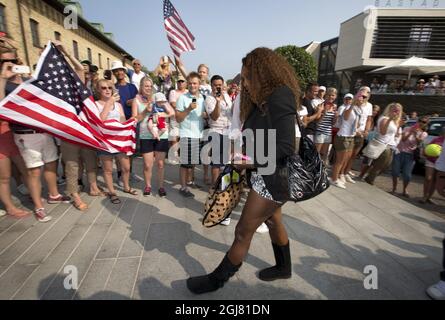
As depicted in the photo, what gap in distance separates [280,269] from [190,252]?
3.27 ft

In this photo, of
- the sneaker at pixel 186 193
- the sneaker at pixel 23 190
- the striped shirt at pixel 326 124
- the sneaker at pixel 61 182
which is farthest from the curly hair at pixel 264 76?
the sneaker at pixel 61 182

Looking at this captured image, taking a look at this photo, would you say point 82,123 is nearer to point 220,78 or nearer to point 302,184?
point 220,78

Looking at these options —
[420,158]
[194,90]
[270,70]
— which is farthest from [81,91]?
[420,158]

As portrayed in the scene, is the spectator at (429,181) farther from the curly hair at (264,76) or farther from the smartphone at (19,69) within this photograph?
the smartphone at (19,69)

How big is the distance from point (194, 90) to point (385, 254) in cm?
341

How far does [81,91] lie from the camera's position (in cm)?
341

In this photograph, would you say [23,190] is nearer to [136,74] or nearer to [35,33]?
[136,74]

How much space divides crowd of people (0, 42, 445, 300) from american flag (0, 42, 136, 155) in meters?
0.20

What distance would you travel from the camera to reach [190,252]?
2.73m

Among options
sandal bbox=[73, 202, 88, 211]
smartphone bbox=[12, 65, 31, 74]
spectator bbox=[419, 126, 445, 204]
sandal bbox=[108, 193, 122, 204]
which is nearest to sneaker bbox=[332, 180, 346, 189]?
spectator bbox=[419, 126, 445, 204]

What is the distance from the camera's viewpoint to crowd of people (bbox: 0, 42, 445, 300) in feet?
5.98

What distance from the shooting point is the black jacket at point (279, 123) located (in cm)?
168

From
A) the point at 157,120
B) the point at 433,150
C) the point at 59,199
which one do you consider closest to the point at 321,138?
the point at 433,150

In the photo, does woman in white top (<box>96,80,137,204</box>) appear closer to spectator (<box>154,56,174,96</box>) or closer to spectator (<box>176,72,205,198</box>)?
spectator (<box>176,72,205,198</box>)
